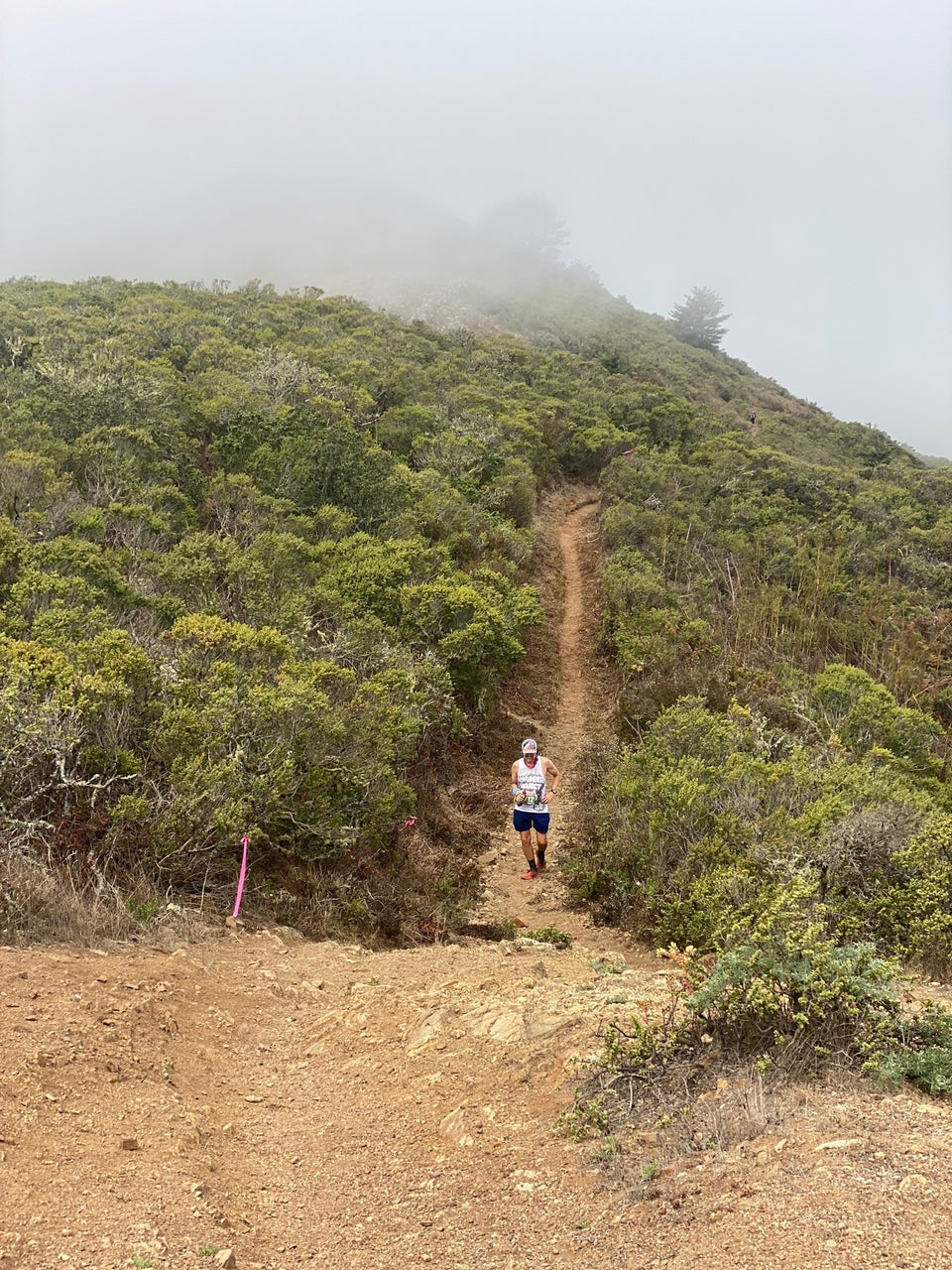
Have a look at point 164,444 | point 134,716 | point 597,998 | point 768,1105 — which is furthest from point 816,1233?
point 164,444

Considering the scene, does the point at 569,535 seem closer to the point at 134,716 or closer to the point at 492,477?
the point at 492,477

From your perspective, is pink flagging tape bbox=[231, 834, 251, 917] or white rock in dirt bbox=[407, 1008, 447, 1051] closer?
white rock in dirt bbox=[407, 1008, 447, 1051]

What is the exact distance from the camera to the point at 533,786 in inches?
322

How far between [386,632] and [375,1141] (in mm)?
7069

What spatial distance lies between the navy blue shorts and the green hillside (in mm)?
584

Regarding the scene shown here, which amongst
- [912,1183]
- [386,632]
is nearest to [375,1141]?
[912,1183]

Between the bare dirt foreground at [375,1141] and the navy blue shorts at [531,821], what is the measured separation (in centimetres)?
308

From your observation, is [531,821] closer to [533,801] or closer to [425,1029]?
[533,801]

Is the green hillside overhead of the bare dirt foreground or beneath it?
overhead

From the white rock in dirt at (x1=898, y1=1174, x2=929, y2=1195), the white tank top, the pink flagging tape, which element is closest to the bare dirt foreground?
the white rock in dirt at (x1=898, y1=1174, x2=929, y2=1195)

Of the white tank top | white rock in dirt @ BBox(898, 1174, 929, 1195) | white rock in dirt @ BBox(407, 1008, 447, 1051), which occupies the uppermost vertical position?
white rock in dirt @ BBox(898, 1174, 929, 1195)

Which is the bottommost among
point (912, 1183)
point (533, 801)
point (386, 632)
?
point (533, 801)

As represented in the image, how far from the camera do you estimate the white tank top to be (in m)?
8.16

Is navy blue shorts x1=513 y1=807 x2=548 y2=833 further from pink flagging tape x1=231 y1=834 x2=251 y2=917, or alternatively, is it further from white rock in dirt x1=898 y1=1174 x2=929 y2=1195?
white rock in dirt x1=898 y1=1174 x2=929 y2=1195
